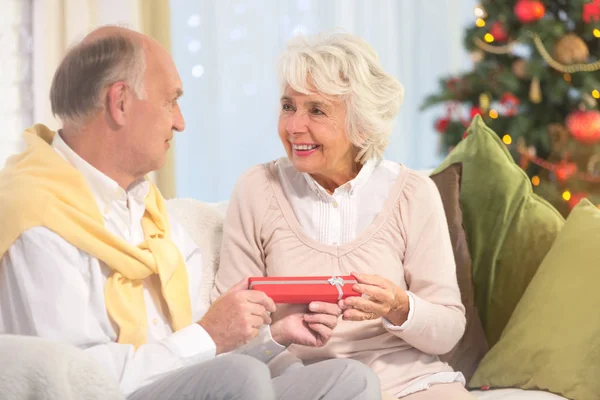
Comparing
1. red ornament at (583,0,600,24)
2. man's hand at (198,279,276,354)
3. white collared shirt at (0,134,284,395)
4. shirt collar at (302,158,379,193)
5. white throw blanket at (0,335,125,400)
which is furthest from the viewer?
red ornament at (583,0,600,24)

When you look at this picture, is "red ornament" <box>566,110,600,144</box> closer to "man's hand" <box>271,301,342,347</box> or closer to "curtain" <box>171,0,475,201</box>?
"curtain" <box>171,0,475,201</box>

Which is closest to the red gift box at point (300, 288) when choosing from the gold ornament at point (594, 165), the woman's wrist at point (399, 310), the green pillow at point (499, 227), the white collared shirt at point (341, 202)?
the woman's wrist at point (399, 310)

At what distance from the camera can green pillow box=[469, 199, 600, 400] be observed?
2.12m

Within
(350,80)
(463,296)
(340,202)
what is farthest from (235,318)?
(463,296)

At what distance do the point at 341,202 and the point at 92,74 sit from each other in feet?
2.47

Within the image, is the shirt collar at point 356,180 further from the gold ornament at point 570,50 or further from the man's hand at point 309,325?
the gold ornament at point 570,50

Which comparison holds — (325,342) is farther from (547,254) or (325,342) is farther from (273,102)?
(273,102)

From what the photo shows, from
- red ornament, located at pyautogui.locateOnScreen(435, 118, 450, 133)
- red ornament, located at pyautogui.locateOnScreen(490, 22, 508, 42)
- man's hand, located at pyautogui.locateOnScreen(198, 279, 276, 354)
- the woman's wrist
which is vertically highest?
red ornament, located at pyautogui.locateOnScreen(490, 22, 508, 42)

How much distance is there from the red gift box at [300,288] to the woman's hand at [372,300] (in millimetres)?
28

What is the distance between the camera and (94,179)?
70.1 inches

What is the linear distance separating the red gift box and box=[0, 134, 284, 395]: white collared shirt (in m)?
0.19

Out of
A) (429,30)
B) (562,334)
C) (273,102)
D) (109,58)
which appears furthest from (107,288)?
(429,30)

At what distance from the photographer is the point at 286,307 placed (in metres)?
2.08

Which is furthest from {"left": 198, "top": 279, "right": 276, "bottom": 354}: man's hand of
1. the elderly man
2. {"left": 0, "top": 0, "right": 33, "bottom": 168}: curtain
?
{"left": 0, "top": 0, "right": 33, "bottom": 168}: curtain
